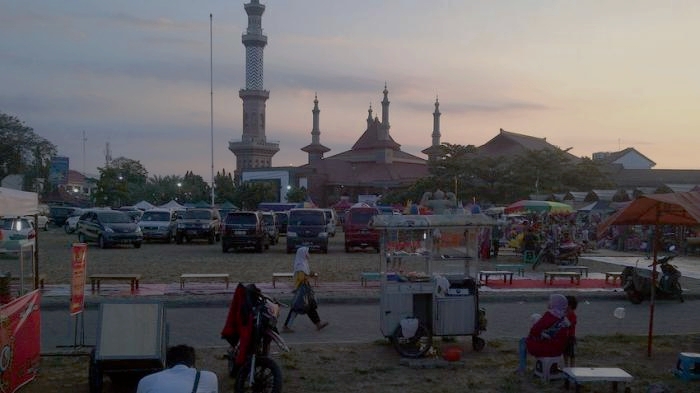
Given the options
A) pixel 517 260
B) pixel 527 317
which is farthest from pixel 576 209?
pixel 527 317

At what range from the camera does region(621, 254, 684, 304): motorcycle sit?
14.4m

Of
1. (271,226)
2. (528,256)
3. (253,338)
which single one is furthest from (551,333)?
(271,226)

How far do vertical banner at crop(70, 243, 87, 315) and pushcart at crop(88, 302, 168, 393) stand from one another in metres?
1.71

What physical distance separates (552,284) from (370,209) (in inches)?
482

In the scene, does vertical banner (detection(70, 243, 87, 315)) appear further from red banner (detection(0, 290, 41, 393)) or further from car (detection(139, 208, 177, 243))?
car (detection(139, 208, 177, 243))

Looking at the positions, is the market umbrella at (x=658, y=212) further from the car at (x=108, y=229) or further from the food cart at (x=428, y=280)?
the car at (x=108, y=229)

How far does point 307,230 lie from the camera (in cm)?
2645

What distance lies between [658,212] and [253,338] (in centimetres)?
632

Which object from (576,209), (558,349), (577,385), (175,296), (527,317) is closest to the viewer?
(577,385)

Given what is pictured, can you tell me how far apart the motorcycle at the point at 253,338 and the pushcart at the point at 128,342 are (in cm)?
75

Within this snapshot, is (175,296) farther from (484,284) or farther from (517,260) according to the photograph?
(517,260)

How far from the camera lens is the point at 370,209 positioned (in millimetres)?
28281

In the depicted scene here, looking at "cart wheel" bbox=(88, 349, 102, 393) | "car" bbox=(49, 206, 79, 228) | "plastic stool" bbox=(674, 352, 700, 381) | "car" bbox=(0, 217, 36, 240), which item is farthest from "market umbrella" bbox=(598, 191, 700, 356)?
"car" bbox=(49, 206, 79, 228)

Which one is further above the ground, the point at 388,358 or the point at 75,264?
the point at 75,264
